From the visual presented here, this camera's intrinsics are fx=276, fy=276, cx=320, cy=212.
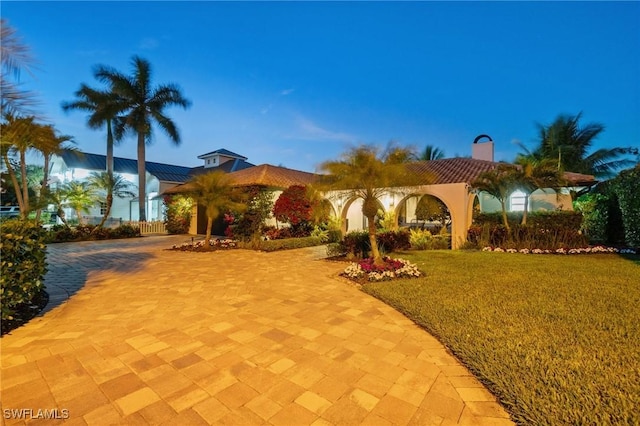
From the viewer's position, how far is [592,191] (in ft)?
42.7

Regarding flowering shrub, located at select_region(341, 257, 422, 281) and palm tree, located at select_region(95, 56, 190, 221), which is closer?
flowering shrub, located at select_region(341, 257, 422, 281)

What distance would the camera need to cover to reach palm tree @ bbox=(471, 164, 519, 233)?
1126 cm

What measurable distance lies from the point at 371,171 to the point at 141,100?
1960 centimetres

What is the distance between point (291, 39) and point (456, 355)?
15.2 metres

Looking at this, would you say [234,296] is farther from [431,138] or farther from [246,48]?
[431,138]

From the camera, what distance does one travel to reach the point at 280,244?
12.2 m

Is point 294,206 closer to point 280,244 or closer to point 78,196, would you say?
point 280,244

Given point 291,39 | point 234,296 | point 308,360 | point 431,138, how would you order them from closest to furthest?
1. point 308,360
2. point 234,296
3. point 291,39
4. point 431,138

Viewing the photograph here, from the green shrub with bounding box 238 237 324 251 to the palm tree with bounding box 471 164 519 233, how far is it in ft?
25.3

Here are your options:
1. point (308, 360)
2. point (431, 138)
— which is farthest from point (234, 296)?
point (431, 138)

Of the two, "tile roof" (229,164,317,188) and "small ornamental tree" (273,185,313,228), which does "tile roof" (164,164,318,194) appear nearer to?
"tile roof" (229,164,317,188)

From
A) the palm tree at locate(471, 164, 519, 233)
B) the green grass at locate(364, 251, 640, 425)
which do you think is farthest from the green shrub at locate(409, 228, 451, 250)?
the green grass at locate(364, 251, 640, 425)

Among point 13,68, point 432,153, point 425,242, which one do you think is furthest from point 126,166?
point 432,153

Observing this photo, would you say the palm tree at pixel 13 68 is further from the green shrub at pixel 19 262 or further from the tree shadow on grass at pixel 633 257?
the tree shadow on grass at pixel 633 257
